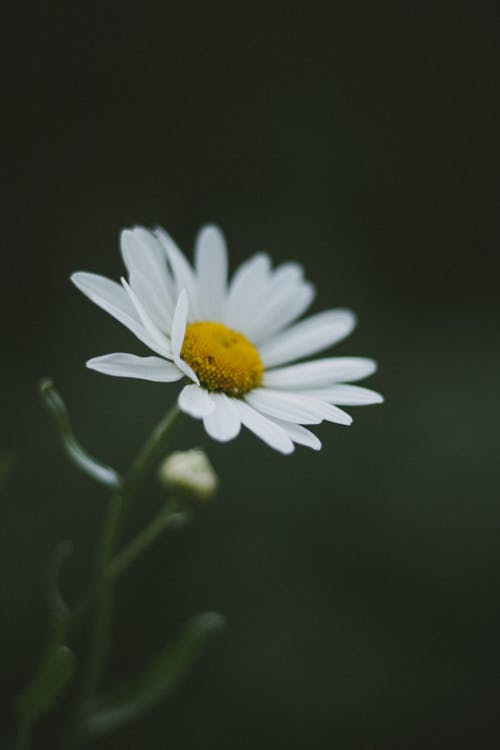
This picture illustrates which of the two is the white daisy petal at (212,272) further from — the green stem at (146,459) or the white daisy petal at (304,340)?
the green stem at (146,459)

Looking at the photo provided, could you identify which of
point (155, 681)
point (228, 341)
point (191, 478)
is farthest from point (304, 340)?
point (155, 681)

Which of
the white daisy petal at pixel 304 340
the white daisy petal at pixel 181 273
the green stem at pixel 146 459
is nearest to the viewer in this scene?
the green stem at pixel 146 459

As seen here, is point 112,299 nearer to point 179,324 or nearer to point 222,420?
point 179,324

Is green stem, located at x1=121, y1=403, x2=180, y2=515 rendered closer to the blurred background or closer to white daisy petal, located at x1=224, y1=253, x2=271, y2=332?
white daisy petal, located at x1=224, y1=253, x2=271, y2=332

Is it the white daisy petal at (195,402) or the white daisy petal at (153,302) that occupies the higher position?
the white daisy petal at (153,302)

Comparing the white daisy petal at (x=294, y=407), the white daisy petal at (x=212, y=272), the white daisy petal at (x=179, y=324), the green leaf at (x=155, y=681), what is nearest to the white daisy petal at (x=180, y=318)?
the white daisy petal at (x=179, y=324)

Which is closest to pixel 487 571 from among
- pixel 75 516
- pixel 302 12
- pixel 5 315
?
pixel 75 516
